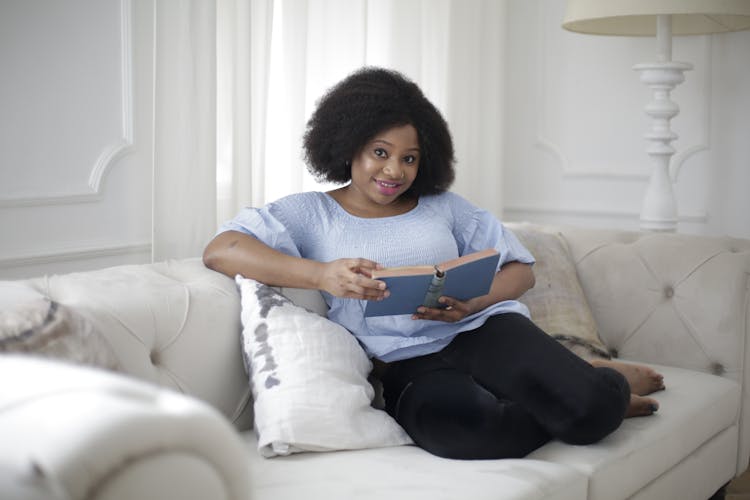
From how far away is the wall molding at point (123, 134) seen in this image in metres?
2.26

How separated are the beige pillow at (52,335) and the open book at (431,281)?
1.74ft

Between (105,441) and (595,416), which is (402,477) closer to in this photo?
(595,416)

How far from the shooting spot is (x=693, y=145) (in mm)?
A: 3426

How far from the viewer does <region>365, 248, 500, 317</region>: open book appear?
173 cm

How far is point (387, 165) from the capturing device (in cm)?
210

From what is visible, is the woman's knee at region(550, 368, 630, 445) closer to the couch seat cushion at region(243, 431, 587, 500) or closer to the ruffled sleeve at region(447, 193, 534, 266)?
the couch seat cushion at region(243, 431, 587, 500)

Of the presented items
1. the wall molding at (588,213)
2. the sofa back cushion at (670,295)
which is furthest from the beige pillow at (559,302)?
the wall molding at (588,213)

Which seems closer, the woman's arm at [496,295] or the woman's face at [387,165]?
the woman's arm at [496,295]

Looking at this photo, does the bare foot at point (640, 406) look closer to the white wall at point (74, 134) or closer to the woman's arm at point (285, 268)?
the woman's arm at point (285, 268)

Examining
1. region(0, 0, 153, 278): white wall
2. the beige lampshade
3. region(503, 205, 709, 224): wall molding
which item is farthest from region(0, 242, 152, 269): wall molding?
region(503, 205, 709, 224): wall molding

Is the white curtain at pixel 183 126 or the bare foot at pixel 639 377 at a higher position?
the white curtain at pixel 183 126

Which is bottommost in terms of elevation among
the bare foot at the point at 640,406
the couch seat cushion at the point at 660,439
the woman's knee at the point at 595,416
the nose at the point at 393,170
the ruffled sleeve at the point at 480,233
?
the couch seat cushion at the point at 660,439

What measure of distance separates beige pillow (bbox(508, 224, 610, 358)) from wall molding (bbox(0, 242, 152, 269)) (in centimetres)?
102

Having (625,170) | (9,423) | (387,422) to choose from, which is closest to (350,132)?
(387,422)
